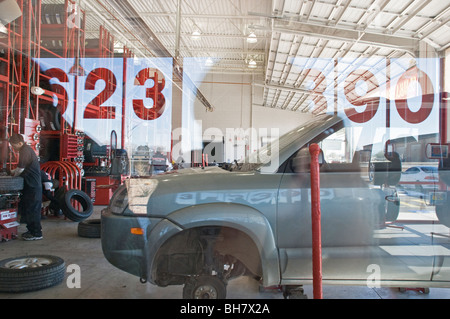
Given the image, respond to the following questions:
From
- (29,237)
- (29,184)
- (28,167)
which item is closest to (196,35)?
(28,167)

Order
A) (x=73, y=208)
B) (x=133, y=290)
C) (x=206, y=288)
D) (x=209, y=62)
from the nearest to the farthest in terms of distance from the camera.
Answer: (x=206, y=288) < (x=133, y=290) < (x=73, y=208) < (x=209, y=62)

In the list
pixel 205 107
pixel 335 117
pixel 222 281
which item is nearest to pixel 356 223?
pixel 335 117

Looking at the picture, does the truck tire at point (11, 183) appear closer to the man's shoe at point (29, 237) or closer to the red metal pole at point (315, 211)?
the man's shoe at point (29, 237)

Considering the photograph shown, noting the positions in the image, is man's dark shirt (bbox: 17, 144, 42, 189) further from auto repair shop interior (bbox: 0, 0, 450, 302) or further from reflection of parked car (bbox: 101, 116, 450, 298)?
reflection of parked car (bbox: 101, 116, 450, 298)

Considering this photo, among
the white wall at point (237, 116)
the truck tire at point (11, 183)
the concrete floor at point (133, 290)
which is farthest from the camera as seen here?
the truck tire at point (11, 183)

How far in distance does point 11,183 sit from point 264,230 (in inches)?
150

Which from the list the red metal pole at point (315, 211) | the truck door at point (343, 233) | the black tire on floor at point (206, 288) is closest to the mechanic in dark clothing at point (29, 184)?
the black tire on floor at point (206, 288)

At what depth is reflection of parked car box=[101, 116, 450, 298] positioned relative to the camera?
6.82ft

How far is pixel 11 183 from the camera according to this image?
435cm

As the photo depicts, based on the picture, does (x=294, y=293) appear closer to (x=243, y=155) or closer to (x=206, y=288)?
(x=206, y=288)

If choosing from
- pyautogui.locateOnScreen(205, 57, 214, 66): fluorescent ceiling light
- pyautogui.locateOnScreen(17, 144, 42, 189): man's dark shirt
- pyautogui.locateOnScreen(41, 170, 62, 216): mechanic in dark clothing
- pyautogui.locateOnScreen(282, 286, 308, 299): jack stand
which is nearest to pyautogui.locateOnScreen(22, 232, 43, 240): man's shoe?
pyautogui.locateOnScreen(17, 144, 42, 189): man's dark shirt

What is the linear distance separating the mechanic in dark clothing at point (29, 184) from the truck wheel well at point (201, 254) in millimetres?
3279

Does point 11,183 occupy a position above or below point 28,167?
below

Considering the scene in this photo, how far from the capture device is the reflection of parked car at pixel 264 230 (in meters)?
2.08
